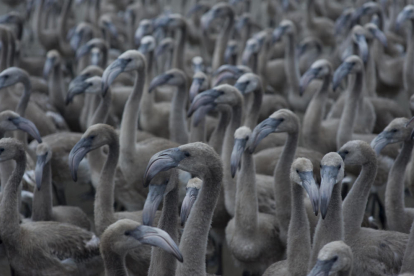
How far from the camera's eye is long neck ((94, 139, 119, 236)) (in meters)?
5.44

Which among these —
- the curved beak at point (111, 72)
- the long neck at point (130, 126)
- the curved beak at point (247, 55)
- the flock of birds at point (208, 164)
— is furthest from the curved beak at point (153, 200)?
the curved beak at point (247, 55)

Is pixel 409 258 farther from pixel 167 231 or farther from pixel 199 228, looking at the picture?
pixel 167 231

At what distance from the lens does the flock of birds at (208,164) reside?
434 centimetres

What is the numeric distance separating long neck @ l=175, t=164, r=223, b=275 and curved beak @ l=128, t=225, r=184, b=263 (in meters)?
0.36

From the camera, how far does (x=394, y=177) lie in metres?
5.61

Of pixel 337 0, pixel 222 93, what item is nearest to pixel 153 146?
pixel 222 93

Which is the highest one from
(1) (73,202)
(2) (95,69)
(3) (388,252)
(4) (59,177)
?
(2) (95,69)

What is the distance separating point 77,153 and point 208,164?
1.60 metres

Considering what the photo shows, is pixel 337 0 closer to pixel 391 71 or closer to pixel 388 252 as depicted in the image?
pixel 391 71

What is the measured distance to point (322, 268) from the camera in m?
3.73

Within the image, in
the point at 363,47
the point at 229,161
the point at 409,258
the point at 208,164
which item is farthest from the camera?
the point at 363,47

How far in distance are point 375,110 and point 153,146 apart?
3306mm

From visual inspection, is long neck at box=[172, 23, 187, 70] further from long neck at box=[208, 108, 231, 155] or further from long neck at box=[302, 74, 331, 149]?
long neck at box=[208, 108, 231, 155]

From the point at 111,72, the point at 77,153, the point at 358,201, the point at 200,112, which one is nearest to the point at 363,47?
the point at 200,112
